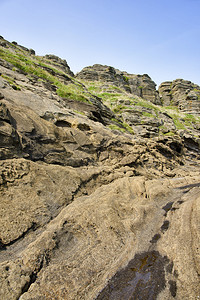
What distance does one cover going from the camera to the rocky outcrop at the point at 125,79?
68.3m

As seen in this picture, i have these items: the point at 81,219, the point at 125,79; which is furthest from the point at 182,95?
the point at 81,219

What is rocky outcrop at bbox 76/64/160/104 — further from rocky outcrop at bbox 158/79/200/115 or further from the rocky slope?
the rocky slope

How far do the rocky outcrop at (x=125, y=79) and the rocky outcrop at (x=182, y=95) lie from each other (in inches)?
305

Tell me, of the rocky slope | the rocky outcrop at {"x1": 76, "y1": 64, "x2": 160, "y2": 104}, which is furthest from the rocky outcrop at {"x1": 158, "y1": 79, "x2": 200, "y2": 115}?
the rocky slope

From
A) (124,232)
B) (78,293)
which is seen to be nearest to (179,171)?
(124,232)

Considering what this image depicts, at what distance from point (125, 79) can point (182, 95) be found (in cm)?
2750

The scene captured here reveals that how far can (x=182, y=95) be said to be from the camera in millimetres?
78062

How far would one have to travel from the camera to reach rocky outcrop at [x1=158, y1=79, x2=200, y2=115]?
66.8 metres

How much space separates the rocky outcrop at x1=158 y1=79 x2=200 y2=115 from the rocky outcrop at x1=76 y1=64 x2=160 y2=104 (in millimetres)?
7740

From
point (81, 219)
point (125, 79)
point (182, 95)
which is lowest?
point (81, 219)

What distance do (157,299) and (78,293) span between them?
6.92 feet

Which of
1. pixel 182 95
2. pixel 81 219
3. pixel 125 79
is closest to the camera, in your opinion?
pixel 81 219

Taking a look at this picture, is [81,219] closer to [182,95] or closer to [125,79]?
[125,79]

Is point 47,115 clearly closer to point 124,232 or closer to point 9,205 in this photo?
point 9,205
